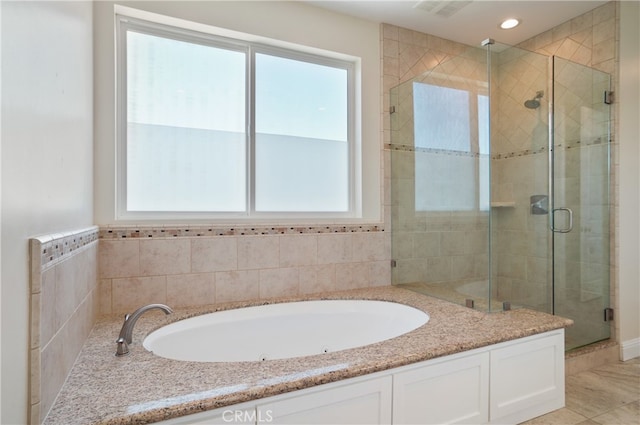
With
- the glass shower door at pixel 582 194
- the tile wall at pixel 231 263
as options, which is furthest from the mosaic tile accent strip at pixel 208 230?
the glass shower door at pixel 582 194

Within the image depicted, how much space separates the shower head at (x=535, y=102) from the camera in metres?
2.73

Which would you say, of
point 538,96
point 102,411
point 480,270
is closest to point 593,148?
point 538,96

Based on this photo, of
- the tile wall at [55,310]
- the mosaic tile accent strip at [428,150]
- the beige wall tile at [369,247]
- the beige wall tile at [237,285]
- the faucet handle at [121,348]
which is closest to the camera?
the tile wall at [55,310]

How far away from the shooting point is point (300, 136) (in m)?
2.61

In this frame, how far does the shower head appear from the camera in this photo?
8.96 ft

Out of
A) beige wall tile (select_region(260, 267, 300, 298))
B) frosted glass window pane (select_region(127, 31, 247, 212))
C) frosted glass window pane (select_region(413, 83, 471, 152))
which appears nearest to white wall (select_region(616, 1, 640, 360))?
frosted glass window pane (select_region(413, 83, 471, 152))

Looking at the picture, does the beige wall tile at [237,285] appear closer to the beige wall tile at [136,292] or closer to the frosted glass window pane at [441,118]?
the beige wall tile at [136,292]

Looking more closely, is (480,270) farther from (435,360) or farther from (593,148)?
(593,148)

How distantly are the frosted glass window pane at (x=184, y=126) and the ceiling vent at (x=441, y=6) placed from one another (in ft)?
4.53

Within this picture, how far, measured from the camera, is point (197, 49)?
234cm

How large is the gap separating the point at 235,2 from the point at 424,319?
7.92 feet

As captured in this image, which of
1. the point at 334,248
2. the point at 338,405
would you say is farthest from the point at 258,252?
the point at 338,405

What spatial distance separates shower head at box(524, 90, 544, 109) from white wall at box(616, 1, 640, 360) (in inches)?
21.4

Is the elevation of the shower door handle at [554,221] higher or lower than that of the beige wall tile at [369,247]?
higher
